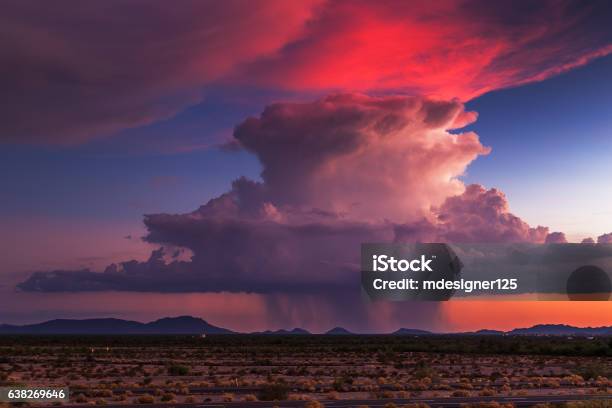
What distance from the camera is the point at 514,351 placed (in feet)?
403

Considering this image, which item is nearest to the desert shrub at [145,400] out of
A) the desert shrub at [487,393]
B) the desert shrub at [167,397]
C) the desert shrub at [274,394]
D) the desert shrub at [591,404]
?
the desert shrub at [167,397]

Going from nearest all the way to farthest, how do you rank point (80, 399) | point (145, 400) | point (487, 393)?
point (145, 400)
point (80, 399)
point (487, 393)

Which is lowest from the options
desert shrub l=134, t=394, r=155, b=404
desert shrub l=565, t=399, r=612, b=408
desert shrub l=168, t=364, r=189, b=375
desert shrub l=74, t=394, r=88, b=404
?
desert shrub l=168, t=364, r=189, b=375

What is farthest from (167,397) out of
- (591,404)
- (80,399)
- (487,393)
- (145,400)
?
(591,404)

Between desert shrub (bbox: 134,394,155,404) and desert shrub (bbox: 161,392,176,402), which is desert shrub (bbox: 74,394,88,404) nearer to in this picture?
desert shrub (bbox: 134,394,155,404)

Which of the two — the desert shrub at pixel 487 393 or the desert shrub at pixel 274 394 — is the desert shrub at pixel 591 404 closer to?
the desert shrub at pixel 487 393

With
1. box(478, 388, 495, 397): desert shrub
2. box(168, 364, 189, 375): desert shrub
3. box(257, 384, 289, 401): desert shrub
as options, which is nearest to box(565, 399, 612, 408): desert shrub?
box(478, 388, 495, 397): desert shrub

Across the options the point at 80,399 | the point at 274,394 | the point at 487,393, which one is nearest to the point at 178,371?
the point at 80,399

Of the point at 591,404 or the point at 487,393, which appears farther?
the point at 487,393

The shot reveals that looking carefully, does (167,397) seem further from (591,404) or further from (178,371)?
(178,371)

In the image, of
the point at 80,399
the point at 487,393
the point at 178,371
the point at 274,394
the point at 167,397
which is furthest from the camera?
the point at 178,371

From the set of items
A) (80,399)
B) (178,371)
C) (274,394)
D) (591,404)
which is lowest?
(178,371)

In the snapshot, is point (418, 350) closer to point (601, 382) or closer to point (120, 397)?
point (601, 382)

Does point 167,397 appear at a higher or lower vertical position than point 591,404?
lower
